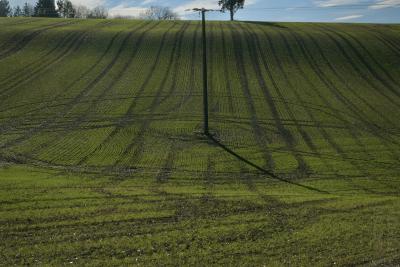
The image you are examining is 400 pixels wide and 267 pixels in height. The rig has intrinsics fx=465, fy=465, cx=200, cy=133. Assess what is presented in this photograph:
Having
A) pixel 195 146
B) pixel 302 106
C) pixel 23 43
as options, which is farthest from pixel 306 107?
pixel 23 43

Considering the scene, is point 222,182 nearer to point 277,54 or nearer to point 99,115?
point 99,115

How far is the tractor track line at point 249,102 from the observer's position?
3485 centimetres

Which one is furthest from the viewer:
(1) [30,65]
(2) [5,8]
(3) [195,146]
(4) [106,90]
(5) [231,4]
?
(2) [5,8]

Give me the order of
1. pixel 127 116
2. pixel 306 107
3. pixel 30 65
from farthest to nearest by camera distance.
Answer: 1. pixel 30 65
2. pixel 306 107
3. pixel 127 116

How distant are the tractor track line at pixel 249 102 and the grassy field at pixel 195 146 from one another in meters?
0.28

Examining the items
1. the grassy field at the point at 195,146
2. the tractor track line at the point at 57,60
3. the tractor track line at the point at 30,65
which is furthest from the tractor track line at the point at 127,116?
the tractor track line at the point at 30,65

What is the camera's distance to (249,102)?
50562 mm

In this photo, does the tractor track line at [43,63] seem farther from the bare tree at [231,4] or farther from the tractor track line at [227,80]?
the bare tree at [231,4]

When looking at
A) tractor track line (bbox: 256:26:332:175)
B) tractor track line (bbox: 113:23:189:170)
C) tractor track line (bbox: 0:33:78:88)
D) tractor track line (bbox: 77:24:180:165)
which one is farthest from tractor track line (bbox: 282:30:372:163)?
tractor track line (bbox: 0:33:78:88)

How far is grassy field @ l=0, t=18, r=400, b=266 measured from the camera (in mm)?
15320

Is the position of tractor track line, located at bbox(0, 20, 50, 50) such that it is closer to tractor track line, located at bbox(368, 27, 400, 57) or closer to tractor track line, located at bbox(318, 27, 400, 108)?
tractor track line, located at bbox(318, 27, 400, 108)

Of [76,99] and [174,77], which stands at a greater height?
[174,77]

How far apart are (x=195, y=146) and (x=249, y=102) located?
15.7 metres

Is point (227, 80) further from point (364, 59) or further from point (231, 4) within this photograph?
point (231, 4)
